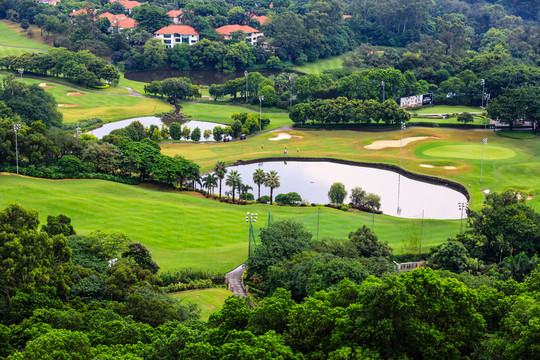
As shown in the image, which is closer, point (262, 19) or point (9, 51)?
point (9, 51)

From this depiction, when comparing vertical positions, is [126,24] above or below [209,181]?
above

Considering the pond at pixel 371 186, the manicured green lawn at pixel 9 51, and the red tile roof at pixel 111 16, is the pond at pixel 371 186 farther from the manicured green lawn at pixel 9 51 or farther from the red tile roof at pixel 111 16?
the red tile roof at pixel 111 16

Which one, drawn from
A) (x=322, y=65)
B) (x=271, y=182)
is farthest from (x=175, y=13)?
(x=271, y=182)

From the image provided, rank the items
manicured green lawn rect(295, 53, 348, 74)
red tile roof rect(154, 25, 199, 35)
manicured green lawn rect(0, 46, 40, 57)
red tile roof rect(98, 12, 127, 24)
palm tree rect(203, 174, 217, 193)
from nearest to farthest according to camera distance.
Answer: palm tree rect(203, 174, 217, 193)
manicured green lawn rect(0, 46, 40, 57)
manicured green lawn rect(295, 53, 348, 74)
red tile roof rect(154, 25, 199, 35)
red tile roof rect(98, 12, 127, 24)

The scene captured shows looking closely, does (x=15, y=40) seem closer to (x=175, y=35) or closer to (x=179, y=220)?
(x=175, y=35)

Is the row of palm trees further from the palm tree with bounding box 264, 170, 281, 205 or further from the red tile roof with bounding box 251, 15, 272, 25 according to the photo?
the red tile roof with bounding box 251, 15, 272, 25

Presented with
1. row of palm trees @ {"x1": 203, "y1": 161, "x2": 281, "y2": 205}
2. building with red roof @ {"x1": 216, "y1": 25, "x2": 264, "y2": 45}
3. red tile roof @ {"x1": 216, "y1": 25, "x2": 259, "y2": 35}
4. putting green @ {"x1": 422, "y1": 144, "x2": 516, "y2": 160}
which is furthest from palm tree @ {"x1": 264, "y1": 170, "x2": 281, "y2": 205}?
red tile roof @ {"x1": 216, "y1": 25, "x2": 259, "y2": 35}

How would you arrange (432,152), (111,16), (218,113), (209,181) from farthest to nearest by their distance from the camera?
(111,16), (218,113), (432,152), (209,181)
